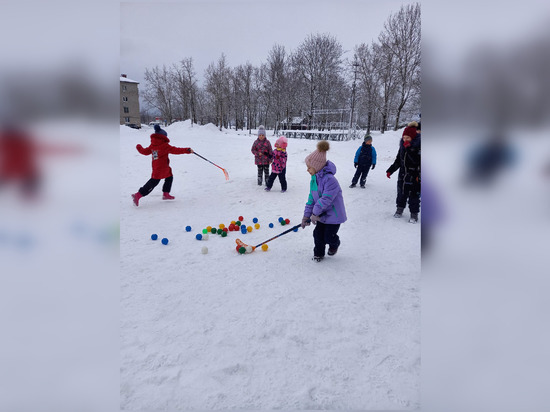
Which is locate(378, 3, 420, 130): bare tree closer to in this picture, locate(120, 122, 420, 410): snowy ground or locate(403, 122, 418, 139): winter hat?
locate(120, 122, 420, 410): snowy ground

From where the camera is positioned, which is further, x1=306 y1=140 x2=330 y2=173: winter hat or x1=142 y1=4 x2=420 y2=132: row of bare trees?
x1=306 y1=140 x2=330 y2=173: winter hat

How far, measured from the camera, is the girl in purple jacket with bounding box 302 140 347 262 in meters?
3.36

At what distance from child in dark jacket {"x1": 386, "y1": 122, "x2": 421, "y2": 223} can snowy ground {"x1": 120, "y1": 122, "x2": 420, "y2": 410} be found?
306mm

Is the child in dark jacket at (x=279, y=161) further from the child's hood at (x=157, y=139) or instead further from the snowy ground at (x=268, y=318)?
the child's hood at (x=157, y=139)

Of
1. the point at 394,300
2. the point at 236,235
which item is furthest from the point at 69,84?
the point at 236,235

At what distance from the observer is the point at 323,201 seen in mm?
3373

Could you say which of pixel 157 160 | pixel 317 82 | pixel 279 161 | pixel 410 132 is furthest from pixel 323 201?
pixel 317 82

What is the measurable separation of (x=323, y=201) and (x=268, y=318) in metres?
1.48

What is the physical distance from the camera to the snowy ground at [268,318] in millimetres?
1728

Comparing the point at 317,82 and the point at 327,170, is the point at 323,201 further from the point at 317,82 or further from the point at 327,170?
the point at 317,82

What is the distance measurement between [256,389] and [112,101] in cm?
170

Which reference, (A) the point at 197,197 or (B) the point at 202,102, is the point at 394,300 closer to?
(A) the point at 197,197

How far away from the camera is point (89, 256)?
41.1 inches

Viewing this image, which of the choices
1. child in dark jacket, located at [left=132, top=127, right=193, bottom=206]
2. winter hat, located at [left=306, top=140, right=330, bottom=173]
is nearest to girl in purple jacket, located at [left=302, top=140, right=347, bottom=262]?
winter hat, located at [left=306, top=140, right=330, bottom=173]
